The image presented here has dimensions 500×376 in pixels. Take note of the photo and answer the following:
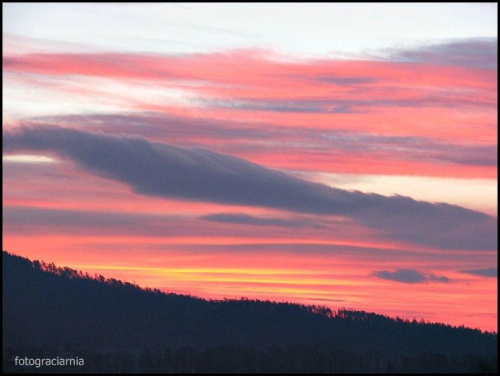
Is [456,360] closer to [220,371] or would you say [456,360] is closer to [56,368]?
[220,371]

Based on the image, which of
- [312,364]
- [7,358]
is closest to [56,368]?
[7,358]

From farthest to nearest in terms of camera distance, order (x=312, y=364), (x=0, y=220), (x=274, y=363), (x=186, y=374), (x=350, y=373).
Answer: (x=274, y=363) < (x=312, y=364) < (x=350, y=373) < (x=186, y=374) < (x=0, y=220)

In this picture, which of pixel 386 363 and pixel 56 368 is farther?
pixel 386 363

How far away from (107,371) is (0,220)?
7114 centimetres

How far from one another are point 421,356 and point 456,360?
14.1 metres

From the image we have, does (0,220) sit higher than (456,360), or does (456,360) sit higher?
(0,220)

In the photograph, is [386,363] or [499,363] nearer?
[499,363]

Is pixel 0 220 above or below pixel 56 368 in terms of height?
above

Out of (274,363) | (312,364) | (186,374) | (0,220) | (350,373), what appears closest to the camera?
(0,220)

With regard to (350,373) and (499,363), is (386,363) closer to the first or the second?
(350,373)

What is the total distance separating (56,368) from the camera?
156 m

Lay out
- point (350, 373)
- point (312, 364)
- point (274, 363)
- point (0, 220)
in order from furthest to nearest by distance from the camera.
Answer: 1. point (274, 363)
2. point (312, 364)
3. point (350, 373)
4. point (0, 220)

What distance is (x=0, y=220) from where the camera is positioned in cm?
11850

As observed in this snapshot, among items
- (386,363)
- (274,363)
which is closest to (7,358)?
(274,363)
